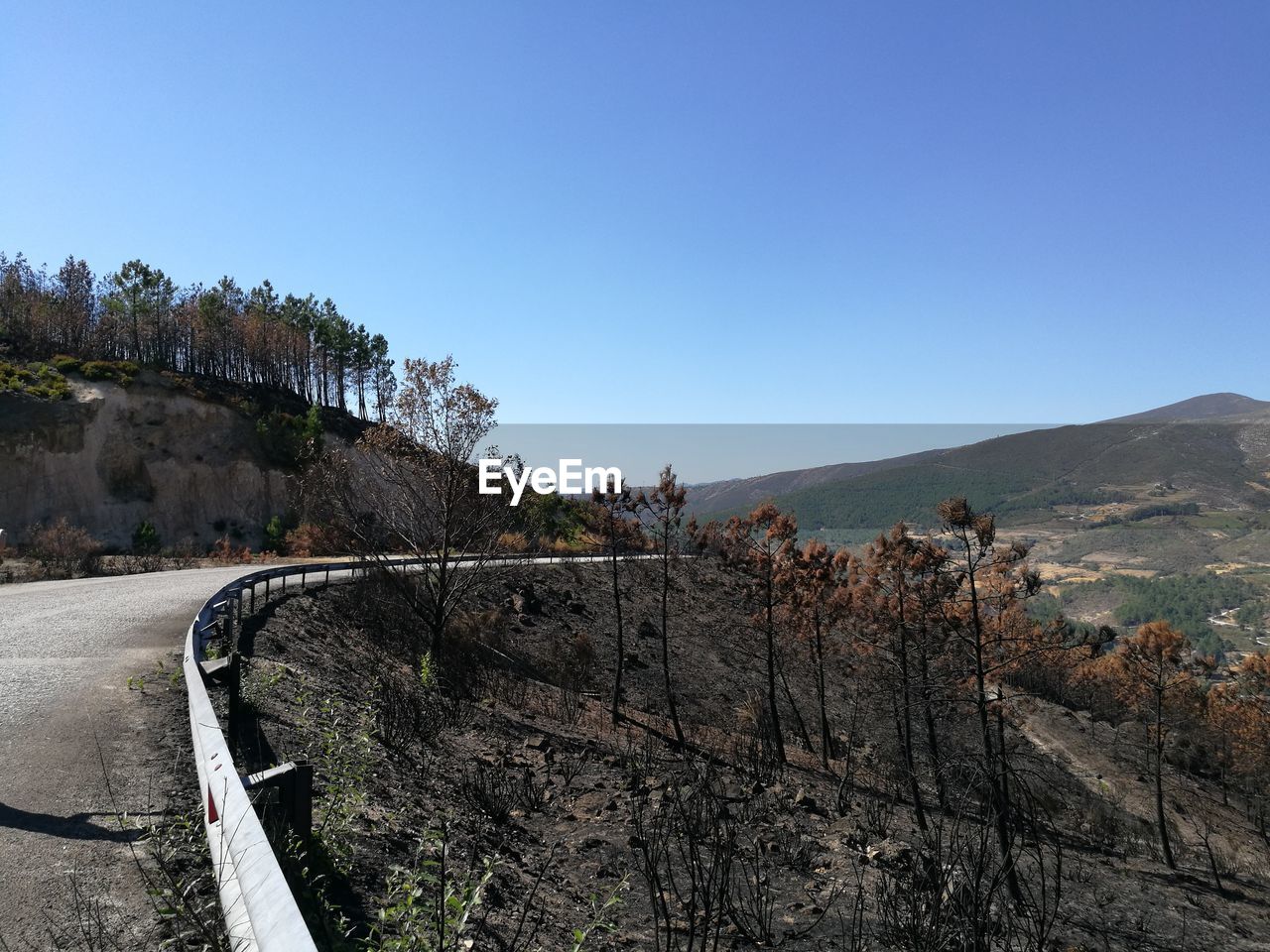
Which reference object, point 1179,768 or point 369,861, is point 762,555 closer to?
point 369,861

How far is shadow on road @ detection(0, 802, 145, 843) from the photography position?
16.5 ft

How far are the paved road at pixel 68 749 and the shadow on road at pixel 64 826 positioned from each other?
1 centimetres

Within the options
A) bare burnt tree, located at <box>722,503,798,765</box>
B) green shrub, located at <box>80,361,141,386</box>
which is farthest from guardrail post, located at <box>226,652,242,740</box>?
green shrub, located at <box>80,361,141,386</box>

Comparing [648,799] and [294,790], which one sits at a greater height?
[294,790]

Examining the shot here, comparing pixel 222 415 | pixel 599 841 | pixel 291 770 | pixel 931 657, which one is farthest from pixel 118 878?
pixel 222 415

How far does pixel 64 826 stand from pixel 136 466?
51.7m

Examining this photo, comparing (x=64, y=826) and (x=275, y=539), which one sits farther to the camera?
(x=275, y=539)

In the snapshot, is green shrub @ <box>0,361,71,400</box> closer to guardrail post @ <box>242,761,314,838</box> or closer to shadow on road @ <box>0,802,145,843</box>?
shadow on road @ <box>0,802,145,843</box>

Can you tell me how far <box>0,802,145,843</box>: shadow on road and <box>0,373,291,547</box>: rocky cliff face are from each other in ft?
150

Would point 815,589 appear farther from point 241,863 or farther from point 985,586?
point 241,863

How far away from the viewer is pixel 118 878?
175 inches

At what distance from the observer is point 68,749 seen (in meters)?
6.89

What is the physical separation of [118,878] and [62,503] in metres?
50.5

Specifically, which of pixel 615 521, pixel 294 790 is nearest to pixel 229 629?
pixel 294 790
